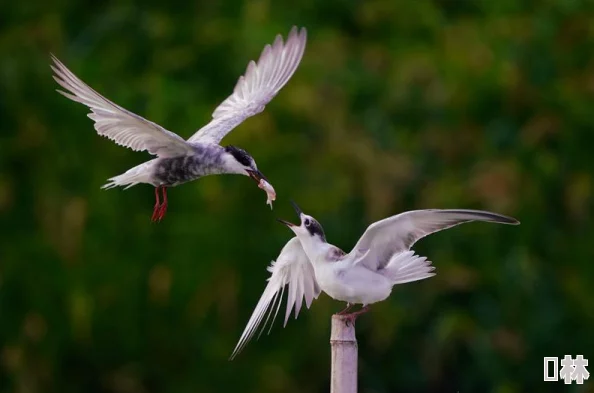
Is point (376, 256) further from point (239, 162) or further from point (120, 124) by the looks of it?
point (120, 124)

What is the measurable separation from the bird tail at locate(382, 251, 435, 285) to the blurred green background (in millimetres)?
3981

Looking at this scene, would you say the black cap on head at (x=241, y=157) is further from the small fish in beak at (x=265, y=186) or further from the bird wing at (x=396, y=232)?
the bird wing at (x=396, y=232)

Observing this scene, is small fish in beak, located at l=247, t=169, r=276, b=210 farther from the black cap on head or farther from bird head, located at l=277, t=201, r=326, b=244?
bird head, located at l=277, t=201, r=326, b=244

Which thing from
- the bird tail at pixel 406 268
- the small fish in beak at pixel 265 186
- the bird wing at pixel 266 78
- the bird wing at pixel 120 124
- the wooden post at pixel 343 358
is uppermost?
the bird wing at pixel 266 78

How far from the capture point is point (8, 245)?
965 centimetres

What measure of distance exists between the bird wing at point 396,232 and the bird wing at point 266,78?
68.8 inches

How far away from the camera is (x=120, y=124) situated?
18.7 ft

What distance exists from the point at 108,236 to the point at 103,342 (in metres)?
0.66

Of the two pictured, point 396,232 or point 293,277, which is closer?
point 396,232

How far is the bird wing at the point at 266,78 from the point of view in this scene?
671 centimetres

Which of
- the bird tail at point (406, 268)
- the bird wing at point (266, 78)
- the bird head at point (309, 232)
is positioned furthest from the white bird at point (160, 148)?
the bird tail at point (406, 268)

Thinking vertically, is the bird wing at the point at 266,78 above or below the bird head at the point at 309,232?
above

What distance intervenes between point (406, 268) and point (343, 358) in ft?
1.91

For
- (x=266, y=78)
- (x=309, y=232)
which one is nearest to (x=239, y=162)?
(x=309, y=232)
